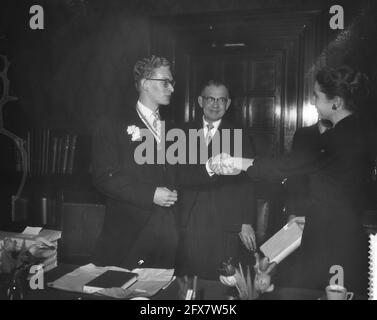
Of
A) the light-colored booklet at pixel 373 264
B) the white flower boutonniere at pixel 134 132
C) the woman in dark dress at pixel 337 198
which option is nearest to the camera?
the light-colored booklet at pixel 373 264

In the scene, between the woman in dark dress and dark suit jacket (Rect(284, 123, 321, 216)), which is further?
dark suit jacket (Rect(284, 123, 321, 216))

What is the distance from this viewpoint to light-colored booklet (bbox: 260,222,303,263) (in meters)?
1.37

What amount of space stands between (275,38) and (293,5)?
10.1 inches

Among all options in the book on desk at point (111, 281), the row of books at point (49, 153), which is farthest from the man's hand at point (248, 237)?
the row of books at point (49, 153)

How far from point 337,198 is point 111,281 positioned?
1.08 m

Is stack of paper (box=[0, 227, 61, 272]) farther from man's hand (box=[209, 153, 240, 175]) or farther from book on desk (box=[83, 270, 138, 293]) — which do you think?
man's hand (box=[209, 153, 240, 175])

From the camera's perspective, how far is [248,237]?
2088mm

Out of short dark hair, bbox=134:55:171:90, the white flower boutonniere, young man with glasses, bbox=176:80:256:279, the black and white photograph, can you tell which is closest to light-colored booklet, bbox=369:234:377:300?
the black and white photograph

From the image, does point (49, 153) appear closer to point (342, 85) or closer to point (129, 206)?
point (129, 206)

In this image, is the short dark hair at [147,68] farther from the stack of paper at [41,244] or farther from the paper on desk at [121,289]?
the paper on desk at [121,289]

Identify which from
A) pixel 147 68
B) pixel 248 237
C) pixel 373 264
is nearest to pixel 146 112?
pixel 147 68

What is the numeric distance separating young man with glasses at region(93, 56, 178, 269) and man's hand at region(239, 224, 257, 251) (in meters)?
0.37

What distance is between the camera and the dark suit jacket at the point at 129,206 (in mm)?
1927

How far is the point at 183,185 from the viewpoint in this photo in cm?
212
